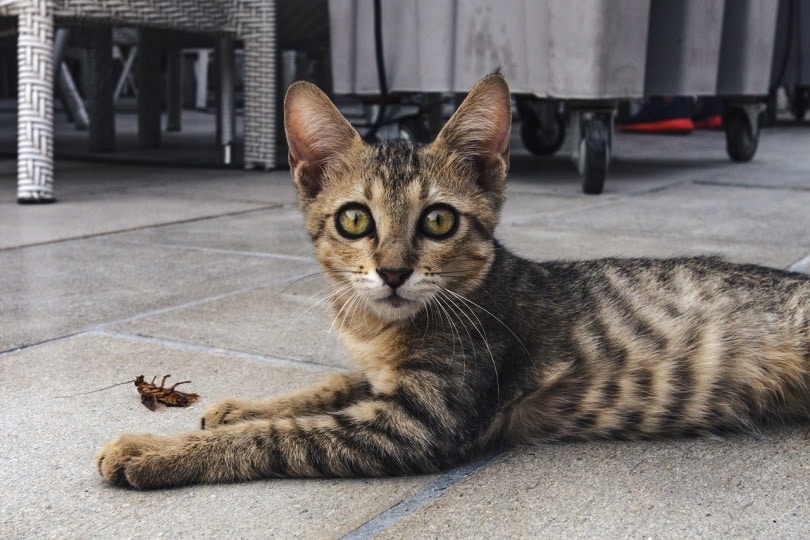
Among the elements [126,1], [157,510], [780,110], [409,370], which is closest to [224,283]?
[409,370]

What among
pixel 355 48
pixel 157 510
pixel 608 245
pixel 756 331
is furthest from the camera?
pixel 355 48

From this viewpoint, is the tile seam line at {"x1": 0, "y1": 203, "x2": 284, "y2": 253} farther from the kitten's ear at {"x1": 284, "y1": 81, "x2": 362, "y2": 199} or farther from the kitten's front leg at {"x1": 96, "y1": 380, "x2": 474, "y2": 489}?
the kitten's front leg at {"x1": 96, "y1": 380, "x2": 474, "y2": 489}

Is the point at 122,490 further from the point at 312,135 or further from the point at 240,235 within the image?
the point at 240,235

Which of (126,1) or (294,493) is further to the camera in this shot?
(126,1)

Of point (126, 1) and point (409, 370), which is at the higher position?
point (126, 1)

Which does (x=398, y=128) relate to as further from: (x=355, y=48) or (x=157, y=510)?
(x=157, y=510)

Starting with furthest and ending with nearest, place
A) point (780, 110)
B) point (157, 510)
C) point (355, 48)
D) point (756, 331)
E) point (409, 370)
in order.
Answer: point (780, 110) → point (355, 48) → point (756, 331) → point (409, 370) → point (157, 510)

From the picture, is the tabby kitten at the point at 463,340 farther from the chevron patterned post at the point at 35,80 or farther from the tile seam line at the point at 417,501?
the chevron patterned post at the point at 35,80

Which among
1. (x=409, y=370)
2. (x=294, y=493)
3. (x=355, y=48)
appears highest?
(x=355, y=48)
